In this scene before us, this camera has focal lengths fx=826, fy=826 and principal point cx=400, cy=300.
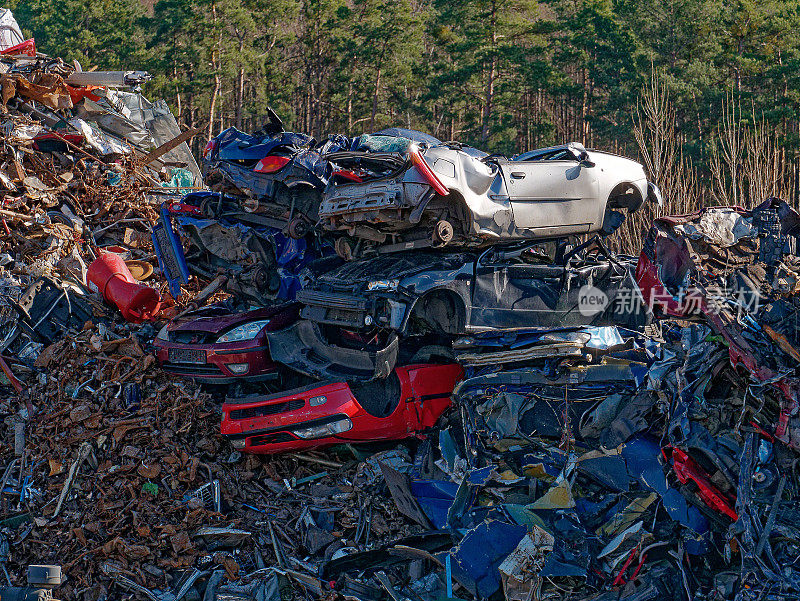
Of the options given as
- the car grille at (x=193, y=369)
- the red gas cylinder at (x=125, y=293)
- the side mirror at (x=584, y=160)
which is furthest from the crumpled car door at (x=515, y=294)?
the red gas cylinder at (x=125, y=293)

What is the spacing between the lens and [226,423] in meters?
7.48

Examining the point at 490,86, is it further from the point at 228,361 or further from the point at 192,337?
the point at 228,361

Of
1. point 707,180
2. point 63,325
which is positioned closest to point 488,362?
point 63,325

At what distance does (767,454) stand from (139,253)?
9.93m

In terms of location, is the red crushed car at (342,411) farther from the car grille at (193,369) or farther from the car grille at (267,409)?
the car grille at (193,369)

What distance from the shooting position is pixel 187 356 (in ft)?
26.8

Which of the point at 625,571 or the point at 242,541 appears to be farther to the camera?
the point at 242,541

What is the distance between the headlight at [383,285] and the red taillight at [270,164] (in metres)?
2.21

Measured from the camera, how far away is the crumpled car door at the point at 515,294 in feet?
25.1

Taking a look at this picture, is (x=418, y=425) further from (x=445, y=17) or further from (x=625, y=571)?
(x=445, y=17)

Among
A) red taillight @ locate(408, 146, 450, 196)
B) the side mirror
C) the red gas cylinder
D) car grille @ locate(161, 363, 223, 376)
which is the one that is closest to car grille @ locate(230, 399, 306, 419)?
car grille @ locate(161, 363, 223, 376)

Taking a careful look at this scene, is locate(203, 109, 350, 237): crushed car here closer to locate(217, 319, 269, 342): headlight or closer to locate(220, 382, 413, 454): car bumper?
locate(217, 319, 269, 342): headlight

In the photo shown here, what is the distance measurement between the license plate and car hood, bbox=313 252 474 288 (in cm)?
138

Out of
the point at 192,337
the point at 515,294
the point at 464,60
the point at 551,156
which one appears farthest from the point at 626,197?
the point at 464,60
